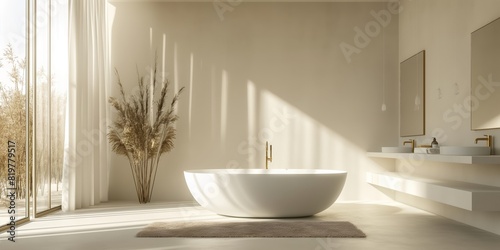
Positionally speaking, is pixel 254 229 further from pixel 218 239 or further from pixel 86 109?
pixel 86 109

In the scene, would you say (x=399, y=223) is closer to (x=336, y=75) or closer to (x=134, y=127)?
(x=336, y=75)

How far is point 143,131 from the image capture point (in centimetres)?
750

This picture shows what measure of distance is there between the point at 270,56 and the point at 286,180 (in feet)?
8.93

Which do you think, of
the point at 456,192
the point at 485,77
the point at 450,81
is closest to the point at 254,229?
the point at 456,192

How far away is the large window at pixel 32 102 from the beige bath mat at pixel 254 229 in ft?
4.12

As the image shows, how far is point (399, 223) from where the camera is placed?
572 cm

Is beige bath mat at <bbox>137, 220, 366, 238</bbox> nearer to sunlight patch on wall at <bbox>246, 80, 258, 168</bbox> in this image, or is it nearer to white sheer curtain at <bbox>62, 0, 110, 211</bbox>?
white sheer curtain at <bbox>62, 0, 110, 211</bbox>

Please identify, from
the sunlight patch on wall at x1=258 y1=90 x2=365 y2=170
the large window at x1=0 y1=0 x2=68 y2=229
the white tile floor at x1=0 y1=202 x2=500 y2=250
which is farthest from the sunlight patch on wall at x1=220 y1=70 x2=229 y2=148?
the large window at x1=0 y1=0 x2=68 y2=229

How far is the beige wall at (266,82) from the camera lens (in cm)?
794

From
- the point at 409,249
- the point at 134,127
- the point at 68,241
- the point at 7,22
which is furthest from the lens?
the point at 134,127

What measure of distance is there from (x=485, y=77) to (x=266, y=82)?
10.9 ft

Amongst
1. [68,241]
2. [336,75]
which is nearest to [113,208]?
[68,241]

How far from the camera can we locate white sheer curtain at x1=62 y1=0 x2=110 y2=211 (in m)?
6.59

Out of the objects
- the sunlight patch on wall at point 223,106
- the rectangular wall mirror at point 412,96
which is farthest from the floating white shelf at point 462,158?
the sunlight patch on wall at point 223,106
